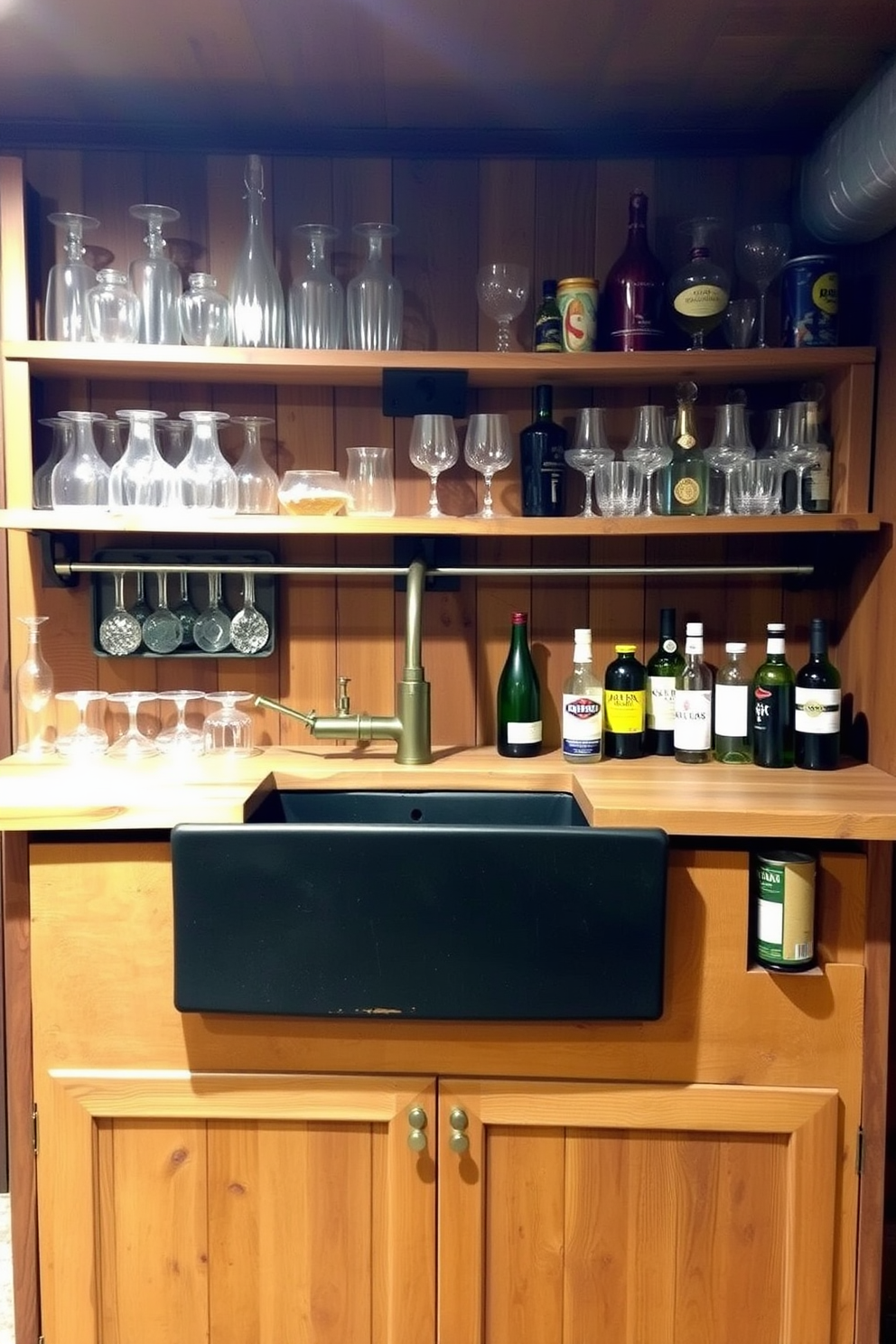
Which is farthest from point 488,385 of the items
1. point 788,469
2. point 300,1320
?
point 300,1320

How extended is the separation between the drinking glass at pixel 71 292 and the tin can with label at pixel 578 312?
83 cm

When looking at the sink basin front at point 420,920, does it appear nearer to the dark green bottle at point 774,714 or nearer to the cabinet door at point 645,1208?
the cabinet door at point 645,1208

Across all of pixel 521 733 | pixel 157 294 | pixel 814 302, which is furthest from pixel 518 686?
pixel 157 294

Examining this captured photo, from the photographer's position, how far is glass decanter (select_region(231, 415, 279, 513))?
178 cm

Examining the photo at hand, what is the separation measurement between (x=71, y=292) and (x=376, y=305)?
20.8 inches

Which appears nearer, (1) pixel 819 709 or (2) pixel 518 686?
(1) pixel 819 709

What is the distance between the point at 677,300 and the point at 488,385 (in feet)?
1.21

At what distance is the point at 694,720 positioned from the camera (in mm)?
1722

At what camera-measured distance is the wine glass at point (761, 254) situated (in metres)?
1.75

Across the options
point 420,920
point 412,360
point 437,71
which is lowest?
point 420,920

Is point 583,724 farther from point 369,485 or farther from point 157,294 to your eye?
point 157,294

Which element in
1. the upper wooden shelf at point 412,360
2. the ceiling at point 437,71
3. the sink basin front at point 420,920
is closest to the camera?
the sink basin front at point 420,920

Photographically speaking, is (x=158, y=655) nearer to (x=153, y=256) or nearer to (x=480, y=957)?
(x=153, y=256)

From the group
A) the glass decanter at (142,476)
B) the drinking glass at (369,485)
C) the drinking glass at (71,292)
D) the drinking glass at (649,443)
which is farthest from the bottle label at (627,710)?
the drinking glass at (71,292)
